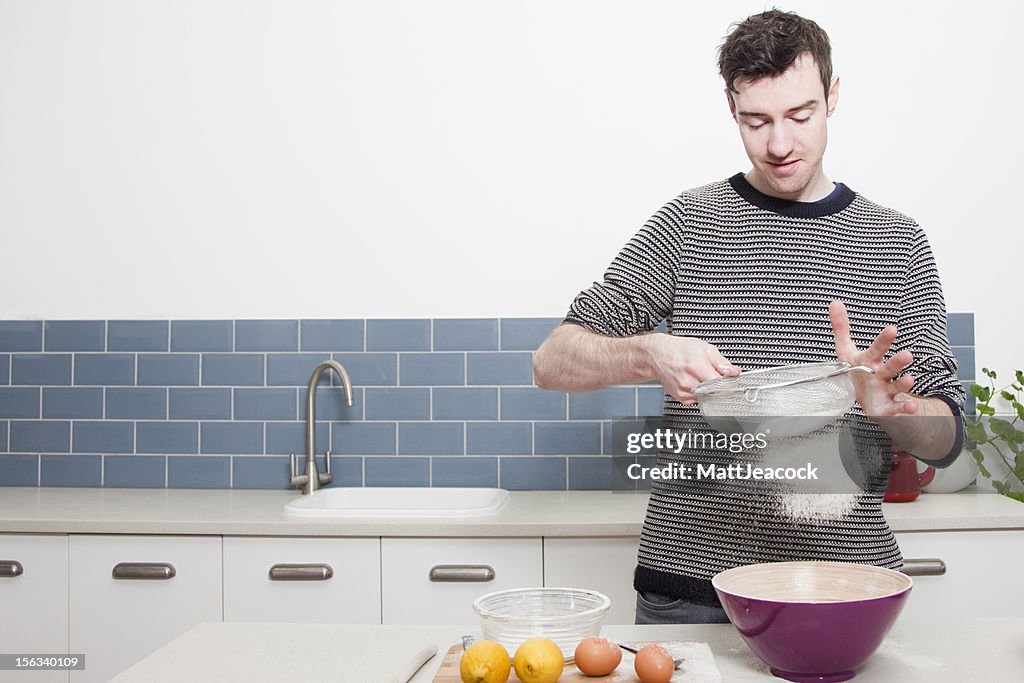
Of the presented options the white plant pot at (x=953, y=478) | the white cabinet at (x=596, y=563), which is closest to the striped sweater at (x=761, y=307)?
the white cabinet at (x=596, y=563)

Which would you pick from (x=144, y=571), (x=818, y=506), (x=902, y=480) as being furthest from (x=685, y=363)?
(x=144, y=571)

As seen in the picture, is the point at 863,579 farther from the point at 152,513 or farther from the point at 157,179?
the point at 157,179

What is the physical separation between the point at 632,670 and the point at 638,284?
26.9 inches

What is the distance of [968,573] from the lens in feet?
7.31

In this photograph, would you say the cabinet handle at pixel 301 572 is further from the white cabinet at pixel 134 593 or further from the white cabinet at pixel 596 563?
the white cabinet at pixel 596 563

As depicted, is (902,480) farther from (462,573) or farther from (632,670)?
(632,670)

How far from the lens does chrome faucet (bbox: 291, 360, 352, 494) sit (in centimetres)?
266

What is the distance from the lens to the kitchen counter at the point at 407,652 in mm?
1178

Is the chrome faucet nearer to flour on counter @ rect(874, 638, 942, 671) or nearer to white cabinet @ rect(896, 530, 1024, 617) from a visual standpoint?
white cabinet @ rect(896, 530, 1024, 617)

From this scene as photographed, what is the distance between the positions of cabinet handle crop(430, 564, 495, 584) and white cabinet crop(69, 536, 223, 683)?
0.53m

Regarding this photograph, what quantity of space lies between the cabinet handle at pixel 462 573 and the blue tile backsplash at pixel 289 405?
56 centimetres

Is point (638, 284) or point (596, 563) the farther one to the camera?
point (596, 563)

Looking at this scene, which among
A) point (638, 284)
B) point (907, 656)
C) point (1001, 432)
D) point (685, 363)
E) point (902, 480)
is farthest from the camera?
point (1001, 432)

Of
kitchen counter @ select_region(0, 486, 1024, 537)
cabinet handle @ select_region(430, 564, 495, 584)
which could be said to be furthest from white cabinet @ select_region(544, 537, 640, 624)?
cabinet handle @ select_region(430, 564, 495, 584)
